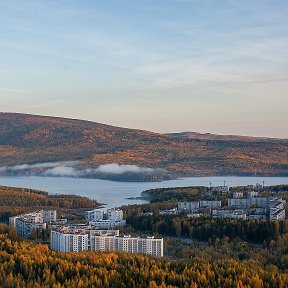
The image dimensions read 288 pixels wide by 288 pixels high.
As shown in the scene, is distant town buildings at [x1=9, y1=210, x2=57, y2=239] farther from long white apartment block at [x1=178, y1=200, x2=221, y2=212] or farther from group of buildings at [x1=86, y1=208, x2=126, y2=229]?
long white apartment block at [x1=178, y1=200, x2=221, y2=212]

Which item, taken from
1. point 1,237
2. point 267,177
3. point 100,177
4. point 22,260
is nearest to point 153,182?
point 100,177

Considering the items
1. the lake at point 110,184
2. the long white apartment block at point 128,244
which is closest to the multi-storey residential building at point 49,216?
the long white apartment block at point 128,244

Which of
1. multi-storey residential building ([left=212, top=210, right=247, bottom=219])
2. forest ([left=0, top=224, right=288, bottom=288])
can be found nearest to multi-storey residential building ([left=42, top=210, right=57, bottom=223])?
multi-storey residential building ([left=212, top=210, right=247, bottom=219])

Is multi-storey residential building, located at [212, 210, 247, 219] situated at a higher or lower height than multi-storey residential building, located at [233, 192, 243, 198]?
lower

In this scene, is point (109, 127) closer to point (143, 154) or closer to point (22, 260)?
point (143, 154)

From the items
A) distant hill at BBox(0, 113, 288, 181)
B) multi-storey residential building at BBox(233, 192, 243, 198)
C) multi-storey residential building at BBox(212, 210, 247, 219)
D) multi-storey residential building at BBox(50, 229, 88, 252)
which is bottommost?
multi-storey residential building at BBox(50, 229, 88, 252)

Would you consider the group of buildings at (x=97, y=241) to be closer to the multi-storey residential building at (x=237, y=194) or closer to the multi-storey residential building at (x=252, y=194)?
the multi-storey residential building at (x=237, y=194)

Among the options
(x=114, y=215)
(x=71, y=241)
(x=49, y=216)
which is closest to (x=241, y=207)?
(x=114, y=215)
